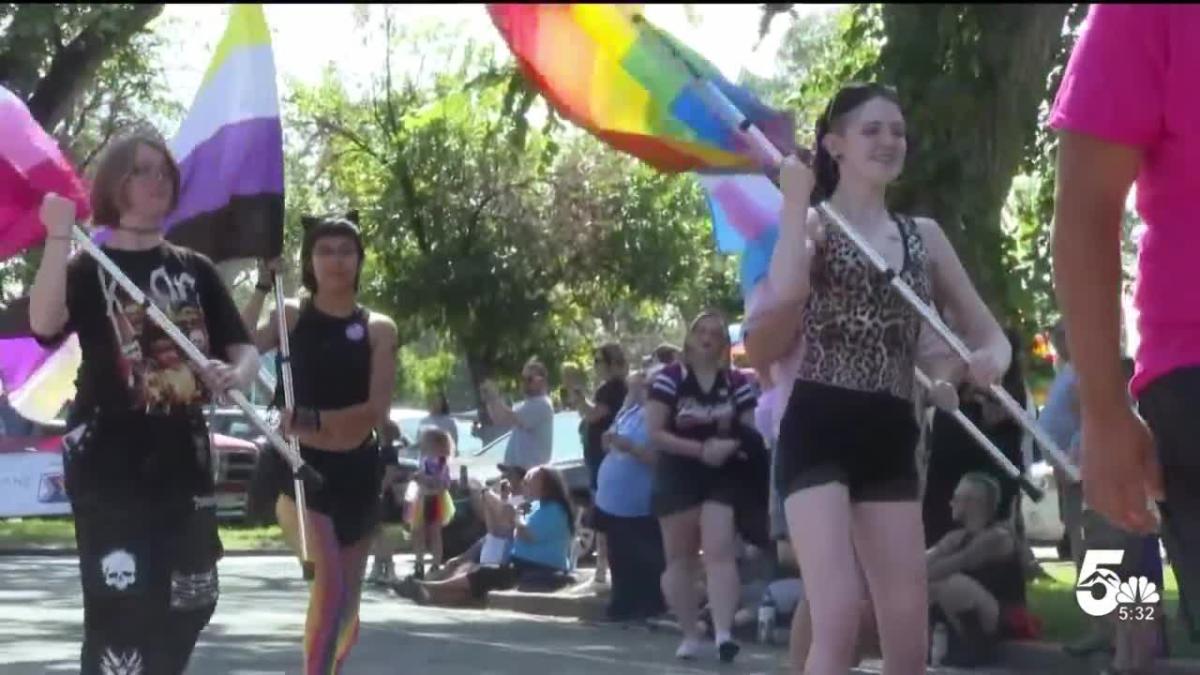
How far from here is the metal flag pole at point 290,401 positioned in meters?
7.76

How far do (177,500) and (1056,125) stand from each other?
353 cm

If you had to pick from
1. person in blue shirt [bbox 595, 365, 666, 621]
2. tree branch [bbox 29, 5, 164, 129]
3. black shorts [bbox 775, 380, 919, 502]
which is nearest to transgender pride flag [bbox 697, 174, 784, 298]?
black shorts [bbox 775, 380, 919, 502]

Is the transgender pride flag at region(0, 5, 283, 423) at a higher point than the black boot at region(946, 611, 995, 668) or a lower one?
higher

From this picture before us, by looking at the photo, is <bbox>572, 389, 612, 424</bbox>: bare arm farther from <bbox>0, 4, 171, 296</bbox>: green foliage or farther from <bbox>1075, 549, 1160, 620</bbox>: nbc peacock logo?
<bbox>1075, 549, 1160, 620</bbox>: nbc peacock logo

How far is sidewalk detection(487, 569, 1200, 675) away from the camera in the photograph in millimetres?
11319

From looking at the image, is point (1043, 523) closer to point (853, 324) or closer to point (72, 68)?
point (72, 68)

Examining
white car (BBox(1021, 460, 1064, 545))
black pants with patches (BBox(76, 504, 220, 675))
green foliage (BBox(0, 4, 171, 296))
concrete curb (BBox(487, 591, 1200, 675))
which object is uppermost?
green foliage (BBox(0, 4, 171, 296))

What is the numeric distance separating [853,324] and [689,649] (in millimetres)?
6585

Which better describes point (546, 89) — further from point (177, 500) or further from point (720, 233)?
point (720, 233)

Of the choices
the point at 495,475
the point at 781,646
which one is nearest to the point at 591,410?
the point at 781,646

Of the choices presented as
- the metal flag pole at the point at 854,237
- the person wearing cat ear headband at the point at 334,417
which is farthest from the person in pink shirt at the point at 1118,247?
the person wearing cat ear headband at the point at 334,417

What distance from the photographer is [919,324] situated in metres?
6.82

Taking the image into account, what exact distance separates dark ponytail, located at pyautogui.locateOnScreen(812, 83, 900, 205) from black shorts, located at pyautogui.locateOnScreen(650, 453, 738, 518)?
5740 mm

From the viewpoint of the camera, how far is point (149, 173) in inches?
263
